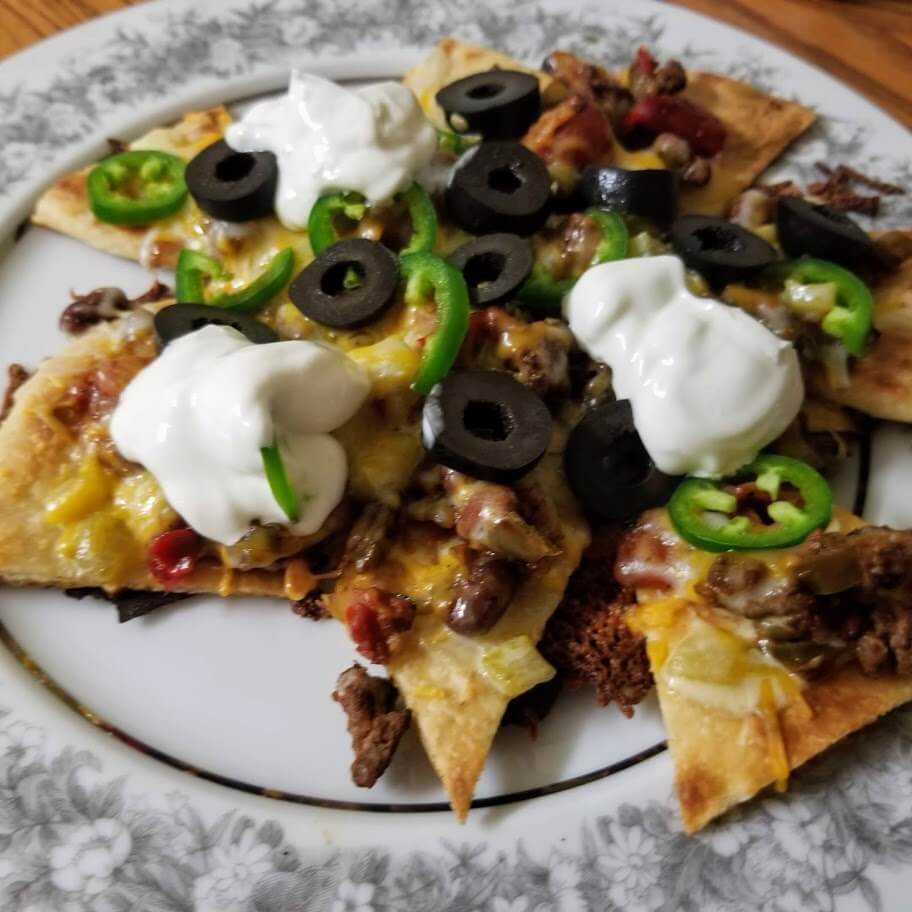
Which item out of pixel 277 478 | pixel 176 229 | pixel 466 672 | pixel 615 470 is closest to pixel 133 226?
pixel 176 229

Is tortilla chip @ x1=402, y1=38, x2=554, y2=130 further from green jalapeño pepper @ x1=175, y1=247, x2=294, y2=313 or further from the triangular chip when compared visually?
green jalapeño pepper @ x1=175, y1=247, x2=294, y2=313

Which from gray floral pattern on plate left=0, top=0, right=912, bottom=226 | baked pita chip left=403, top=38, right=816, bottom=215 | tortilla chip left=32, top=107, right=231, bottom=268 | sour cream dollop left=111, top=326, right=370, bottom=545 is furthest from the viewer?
gray floral pattern on plate left=0, top=0, right=912, bottom=226

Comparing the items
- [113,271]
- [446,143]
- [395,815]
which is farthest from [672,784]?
[113,271]

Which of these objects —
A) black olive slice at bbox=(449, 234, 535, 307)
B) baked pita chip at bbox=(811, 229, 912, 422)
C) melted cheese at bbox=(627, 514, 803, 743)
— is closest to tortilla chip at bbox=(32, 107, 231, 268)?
black olive slice at bbox=(449, 234, 535, 307)

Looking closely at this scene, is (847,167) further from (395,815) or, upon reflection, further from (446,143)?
(395,815)

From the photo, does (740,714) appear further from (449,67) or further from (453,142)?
(449,67)

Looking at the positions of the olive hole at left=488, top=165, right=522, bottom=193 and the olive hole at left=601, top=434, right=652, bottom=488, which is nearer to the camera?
the olive hole at left=601, top=434, right=652, bottom=488

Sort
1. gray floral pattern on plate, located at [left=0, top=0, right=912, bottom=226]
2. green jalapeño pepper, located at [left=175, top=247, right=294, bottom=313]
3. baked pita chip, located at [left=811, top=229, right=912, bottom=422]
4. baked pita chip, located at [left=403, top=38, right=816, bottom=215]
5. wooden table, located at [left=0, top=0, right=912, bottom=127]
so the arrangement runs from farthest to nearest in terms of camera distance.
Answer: wooden table, located at [left=0, top=0, right=912, bottom=127] → gray floral pattern on plate, located at [left=0, top=0, right=912, bottom=226] → baked pita chip, located at [left=403, top=38, right=816, bottom=215] → green jalapeño pepper, located at [left=175, top=247, right=294, bottom=313] → baked pita chip, located at [left=811, top=229, right=912, bottom=422]
